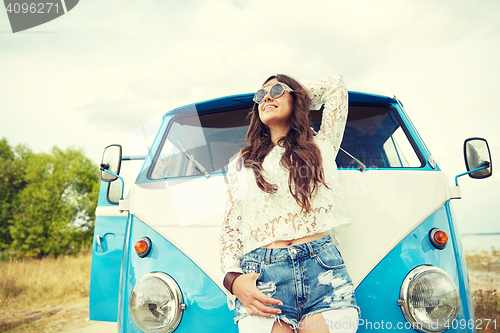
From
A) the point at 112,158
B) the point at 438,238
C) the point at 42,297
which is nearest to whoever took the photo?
the point at 438,238

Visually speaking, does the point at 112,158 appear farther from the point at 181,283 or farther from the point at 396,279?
the point at 396,279

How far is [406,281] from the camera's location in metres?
1.74

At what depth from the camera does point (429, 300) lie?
5.55ft

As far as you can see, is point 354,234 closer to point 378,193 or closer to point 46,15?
point 378,193

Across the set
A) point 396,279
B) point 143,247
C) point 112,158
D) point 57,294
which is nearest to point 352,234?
point 396,279

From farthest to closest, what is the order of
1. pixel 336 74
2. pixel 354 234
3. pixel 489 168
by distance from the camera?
pixel 489 168
pixel 336 74
pixel 354 234

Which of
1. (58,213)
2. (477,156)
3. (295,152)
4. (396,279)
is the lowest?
(396,279)

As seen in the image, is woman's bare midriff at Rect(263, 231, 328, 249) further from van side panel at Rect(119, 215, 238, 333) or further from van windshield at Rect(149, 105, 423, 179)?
van windshield at Rect(149, 105, 423, 179)

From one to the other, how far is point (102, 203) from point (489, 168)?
3324 mm

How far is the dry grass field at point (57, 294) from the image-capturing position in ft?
17.1

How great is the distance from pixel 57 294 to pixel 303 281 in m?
8.95

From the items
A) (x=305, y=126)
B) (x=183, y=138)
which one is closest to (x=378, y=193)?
(x=305, y=126)

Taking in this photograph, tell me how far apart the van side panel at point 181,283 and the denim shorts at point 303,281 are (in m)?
0.31

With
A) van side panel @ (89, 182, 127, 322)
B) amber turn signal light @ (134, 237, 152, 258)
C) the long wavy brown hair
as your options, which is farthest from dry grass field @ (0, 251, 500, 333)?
amber turn signal light @ (134, 237, 152, 258)
